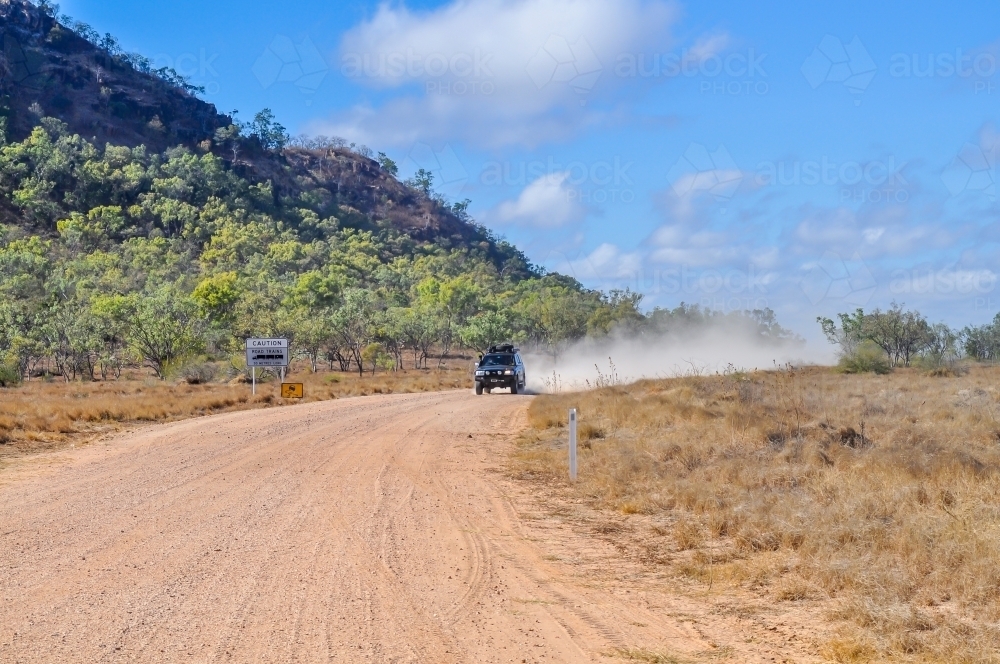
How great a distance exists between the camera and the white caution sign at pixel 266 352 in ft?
116

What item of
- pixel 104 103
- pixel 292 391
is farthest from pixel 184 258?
pixel 292 391

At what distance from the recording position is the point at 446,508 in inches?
457

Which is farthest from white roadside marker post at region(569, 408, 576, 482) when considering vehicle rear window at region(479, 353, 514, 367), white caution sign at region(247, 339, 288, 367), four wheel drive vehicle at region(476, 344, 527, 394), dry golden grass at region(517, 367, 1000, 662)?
vehicle rear window at region(479, 353, 514, 367)

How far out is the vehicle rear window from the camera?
135 feet

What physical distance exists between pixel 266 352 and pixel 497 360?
10.8m

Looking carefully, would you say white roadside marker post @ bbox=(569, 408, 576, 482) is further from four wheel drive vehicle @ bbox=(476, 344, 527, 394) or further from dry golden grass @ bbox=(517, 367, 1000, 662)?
four wheel drive vehicle @ bbox=(476, 344, 527, 394)

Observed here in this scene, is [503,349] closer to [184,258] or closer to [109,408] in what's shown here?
[109,408]

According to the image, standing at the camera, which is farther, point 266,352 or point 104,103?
point 104,103

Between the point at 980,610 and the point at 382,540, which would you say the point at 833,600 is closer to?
the point at 980,610

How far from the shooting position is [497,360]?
4153 cm

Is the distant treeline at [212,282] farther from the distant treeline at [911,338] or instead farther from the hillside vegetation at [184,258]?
the distant treeline at [911,338]

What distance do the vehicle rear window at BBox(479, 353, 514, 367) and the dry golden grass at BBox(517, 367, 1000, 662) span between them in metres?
19.2

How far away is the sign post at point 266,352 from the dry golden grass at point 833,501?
56.2 ft

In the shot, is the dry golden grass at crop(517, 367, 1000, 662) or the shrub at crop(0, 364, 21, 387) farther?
the shrub at crop(0, 364, 21, 387)
